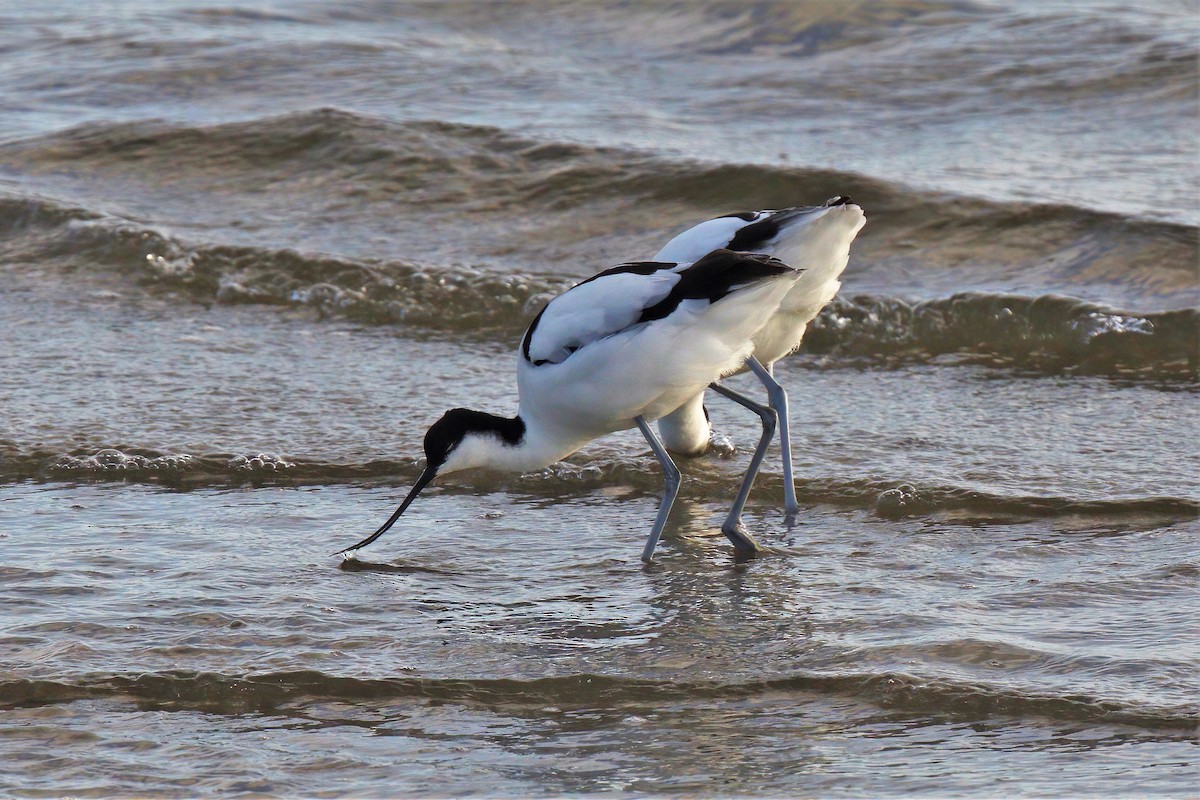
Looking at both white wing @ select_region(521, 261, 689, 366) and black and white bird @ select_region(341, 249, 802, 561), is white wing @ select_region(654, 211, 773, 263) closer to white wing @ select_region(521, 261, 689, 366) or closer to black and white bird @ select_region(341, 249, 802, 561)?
black and white bird @ select_region(341, 249, 802, 561)

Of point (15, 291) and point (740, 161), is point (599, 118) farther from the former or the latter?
point (15, 291)

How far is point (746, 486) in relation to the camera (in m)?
5.12

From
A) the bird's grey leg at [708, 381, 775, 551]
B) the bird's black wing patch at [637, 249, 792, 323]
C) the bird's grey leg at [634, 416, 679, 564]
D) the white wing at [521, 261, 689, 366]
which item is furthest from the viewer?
the bird's grey leg at [708, 381, 775, 551]

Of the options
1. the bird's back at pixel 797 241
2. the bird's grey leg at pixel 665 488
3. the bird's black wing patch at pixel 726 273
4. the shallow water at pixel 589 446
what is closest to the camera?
the shallow water at pixel 589 446

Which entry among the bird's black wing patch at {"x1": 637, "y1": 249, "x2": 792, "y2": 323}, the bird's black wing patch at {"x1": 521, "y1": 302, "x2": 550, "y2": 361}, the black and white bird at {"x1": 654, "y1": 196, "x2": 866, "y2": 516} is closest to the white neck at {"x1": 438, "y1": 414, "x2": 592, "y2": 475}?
the bird's black wing patch at {"x1": 521, "y1": 302, "x2": 550, "y2": 361}

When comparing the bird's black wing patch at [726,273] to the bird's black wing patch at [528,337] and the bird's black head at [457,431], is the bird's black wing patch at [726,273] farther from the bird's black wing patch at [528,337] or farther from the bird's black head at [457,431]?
the bird's black head at [457,431]

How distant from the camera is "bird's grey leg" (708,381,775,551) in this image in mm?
4922

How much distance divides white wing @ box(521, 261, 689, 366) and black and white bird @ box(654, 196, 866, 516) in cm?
37

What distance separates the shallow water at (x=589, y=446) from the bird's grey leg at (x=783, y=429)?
0.26 feet

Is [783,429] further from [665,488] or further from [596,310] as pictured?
[596,310]

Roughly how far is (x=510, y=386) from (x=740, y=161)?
3.29m

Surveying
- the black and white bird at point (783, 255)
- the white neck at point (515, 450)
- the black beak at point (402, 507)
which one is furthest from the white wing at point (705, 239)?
the black beak at point (402, 507)

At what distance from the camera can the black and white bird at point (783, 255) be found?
16.7ft

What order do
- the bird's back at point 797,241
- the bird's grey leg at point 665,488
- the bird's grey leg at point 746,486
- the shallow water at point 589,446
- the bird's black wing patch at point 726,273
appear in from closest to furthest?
the shallow water at point 589,446 → the bird's black wing patch at point 726,273 → the bird's grey leg at point 665,488 → the bird's grey leg at point 746,486 → the bird's back at point 797,241
